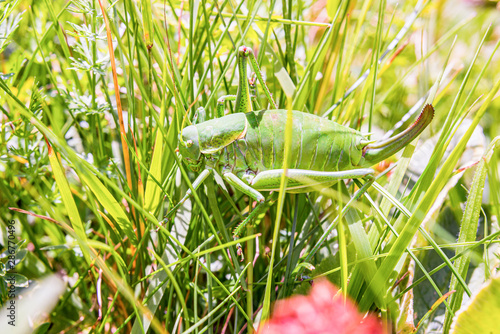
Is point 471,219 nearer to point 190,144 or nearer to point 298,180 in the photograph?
point 298,180

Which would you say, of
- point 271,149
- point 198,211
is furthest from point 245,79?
point 198,211

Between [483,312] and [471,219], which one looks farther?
[471,219]

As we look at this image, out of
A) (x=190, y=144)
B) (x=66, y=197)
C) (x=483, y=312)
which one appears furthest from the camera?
(x=190, y=144)

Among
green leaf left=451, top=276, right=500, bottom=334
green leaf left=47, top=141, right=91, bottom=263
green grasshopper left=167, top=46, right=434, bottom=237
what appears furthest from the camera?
green grasshopper left=167, top=46, right=434, bottom=237

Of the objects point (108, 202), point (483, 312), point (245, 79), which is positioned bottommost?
point (483, 312)

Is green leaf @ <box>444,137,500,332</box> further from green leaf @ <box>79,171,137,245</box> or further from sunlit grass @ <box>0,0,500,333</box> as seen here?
green leaf @ <box>79,171,137,245</box>

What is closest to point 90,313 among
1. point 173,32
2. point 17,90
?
point 17,90

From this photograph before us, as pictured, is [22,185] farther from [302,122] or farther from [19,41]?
[302,122]

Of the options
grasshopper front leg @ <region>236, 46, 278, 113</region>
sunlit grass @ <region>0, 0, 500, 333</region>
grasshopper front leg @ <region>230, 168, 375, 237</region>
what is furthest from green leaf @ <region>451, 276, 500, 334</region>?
grasshopper front leg @ <region>236, 46, 278, 113</region>
